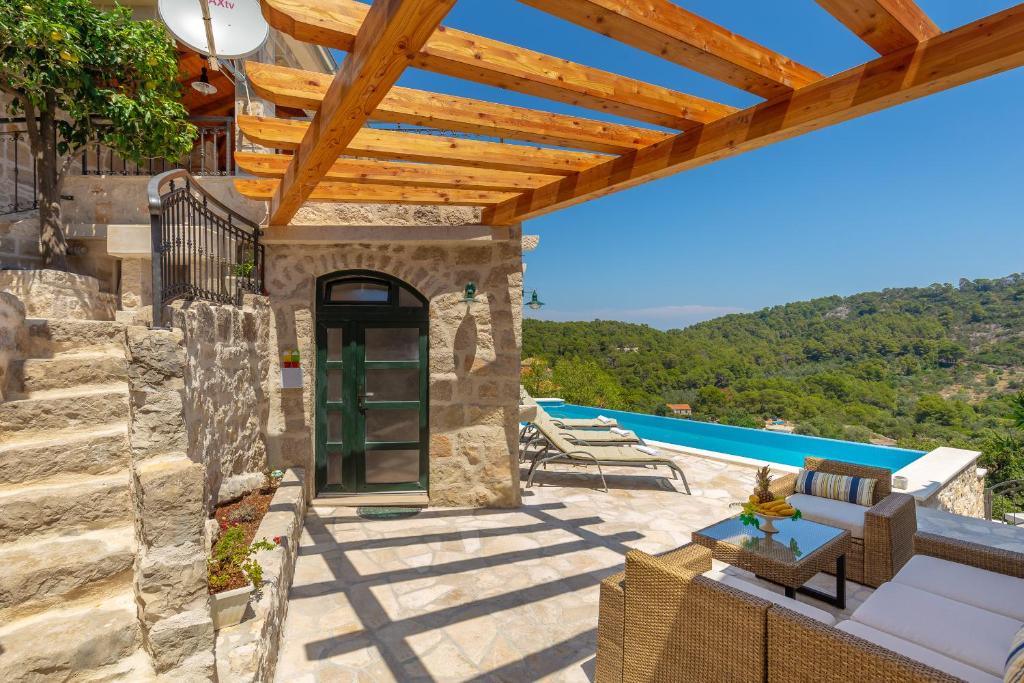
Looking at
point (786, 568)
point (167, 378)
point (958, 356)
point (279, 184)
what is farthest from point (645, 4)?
point (958, 356)

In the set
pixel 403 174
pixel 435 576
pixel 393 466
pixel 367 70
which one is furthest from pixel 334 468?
pixel 367 70

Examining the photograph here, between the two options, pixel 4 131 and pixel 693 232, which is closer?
pixel 4 131

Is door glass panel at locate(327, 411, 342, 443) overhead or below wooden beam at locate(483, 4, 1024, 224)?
below

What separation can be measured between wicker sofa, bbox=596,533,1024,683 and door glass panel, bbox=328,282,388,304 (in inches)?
155

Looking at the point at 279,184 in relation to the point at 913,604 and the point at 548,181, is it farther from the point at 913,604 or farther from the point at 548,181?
the point at 913,604

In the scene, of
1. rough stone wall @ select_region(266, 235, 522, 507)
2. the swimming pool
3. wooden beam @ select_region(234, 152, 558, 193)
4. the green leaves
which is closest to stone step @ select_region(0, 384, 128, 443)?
wooden beam @ select_region(234, 152, 558, 193)

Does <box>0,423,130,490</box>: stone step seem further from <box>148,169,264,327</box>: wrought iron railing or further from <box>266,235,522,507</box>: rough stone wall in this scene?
<box>266,235,522,507</box>: rough stone wall

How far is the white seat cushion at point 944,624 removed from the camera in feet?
6.84

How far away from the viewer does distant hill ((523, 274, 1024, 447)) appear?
14.5 metres

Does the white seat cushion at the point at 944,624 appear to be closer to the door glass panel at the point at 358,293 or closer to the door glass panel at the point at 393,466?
the door glass panel at the point at 393,466

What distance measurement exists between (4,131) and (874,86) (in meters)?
8.18

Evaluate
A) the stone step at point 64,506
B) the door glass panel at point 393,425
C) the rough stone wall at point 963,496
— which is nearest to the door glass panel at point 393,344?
the door glass panel at point 393,425

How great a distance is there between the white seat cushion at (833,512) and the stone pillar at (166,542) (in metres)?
4.11

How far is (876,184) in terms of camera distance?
42.2m
